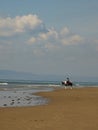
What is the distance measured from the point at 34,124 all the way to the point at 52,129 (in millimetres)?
1297

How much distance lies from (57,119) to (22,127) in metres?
2.37

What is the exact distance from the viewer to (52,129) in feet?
40.0

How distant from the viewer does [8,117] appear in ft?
50.9

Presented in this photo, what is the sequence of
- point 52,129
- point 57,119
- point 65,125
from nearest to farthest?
point 52,129, point 65,125, point 57,119

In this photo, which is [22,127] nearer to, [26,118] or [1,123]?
[1,123]

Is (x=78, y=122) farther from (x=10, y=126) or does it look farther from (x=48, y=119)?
(x=10, y=126)

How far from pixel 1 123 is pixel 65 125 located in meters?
2.48

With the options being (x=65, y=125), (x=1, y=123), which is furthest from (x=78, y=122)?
(x=1, y=123)

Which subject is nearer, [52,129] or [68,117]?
[52,129]

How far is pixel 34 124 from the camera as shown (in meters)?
13.3

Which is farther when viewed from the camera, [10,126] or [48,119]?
[48,119]

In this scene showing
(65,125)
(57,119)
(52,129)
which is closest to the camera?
(52,129)

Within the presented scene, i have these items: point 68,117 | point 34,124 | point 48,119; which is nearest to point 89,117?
point 68,117

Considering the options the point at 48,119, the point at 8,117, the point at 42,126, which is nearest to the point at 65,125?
the point at 42,126
